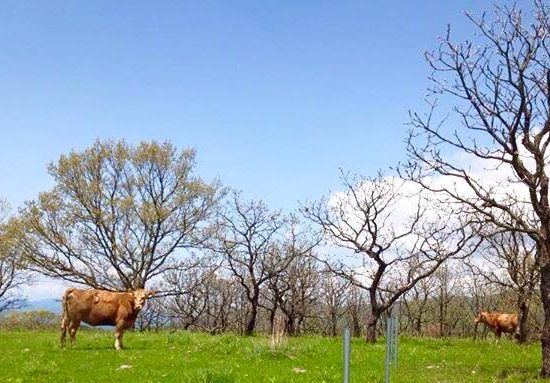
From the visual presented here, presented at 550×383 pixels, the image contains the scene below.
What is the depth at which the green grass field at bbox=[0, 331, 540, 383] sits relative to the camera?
597 inches

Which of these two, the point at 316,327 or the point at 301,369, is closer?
the point at 301,369

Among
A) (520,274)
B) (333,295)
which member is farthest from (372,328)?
(333,295)

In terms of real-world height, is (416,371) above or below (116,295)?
below

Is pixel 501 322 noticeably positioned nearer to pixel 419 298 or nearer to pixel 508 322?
pixel 508 322

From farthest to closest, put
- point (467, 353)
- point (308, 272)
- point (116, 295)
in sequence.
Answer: point (308, 272) → point (116, 295) → point (467, 353)

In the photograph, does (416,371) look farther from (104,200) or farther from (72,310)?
(104,200)

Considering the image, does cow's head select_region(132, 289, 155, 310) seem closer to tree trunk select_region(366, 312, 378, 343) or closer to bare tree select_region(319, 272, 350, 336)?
tree trunk select_region(366, 312, 378, 343)

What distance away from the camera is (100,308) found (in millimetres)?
25141

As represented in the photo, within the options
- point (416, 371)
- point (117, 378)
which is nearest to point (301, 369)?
point (416, 371)

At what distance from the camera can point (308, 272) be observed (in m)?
54.0

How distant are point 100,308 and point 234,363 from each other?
31.6 ft

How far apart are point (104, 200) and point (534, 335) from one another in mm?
35873

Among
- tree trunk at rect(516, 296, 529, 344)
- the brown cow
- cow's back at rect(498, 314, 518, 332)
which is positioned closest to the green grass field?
the brown cow

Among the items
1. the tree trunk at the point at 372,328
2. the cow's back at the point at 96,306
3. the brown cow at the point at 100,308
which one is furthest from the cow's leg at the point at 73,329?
the tree trunk at the point at 372,328
